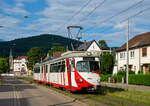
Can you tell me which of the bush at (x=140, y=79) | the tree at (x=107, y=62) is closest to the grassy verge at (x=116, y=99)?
the bush at (x=140, y=79)

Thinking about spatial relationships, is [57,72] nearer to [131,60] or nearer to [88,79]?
[88,79]

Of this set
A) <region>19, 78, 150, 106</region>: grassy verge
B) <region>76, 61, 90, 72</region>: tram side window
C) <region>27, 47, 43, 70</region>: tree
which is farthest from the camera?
<region>27, 47, 43, 70</region>: tree

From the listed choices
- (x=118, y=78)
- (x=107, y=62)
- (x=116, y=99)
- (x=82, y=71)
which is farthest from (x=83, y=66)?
(x=107, y=62)

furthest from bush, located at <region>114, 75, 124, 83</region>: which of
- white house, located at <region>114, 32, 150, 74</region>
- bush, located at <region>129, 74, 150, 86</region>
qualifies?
white house, located at <region>114, 32, 150, 74</region>

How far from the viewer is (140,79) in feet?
107

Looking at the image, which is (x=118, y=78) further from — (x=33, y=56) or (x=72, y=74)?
(x=33, y=56)

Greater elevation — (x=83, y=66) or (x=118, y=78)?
(x=83, y=66)

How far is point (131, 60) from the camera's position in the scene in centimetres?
4506

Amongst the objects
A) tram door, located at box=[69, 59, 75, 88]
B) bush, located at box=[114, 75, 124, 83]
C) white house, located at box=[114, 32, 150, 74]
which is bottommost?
bush, located at box=[114, 75, 124, 83]

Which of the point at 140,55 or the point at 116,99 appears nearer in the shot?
the point at 116,99

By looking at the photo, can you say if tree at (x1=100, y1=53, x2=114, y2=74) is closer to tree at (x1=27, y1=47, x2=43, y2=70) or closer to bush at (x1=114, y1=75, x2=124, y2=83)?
bush at (x1=114, y1=75, x2=124, y2=83)

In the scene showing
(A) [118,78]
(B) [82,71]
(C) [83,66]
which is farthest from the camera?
(A) [118,78]

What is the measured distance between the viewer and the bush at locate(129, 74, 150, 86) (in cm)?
3100

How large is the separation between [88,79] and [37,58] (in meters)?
82.6
